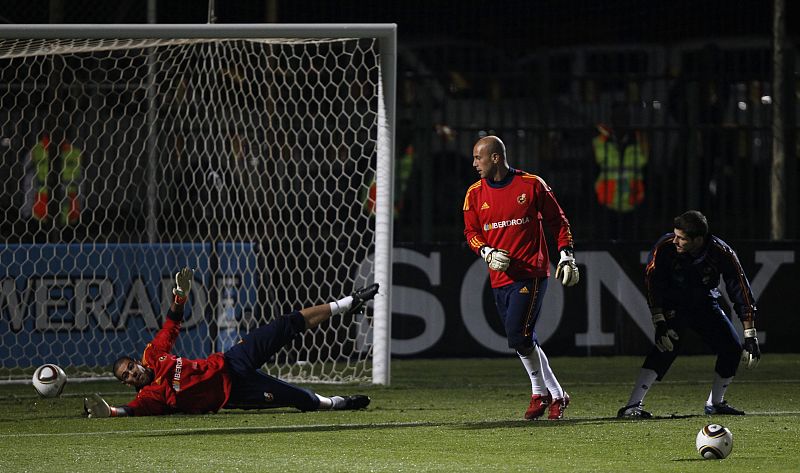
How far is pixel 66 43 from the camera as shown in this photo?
1095 centimetres

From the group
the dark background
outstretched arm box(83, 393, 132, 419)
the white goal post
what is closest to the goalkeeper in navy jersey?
outstretched arm box(83, 393, 132, 419)

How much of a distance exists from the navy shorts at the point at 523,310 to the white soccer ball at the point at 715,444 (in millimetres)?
1962

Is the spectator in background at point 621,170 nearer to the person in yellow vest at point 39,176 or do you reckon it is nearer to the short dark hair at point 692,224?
the person in yellow vest at point 39,176

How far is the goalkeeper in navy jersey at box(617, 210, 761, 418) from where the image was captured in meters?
8.23

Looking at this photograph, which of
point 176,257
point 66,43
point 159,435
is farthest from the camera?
point 176,257

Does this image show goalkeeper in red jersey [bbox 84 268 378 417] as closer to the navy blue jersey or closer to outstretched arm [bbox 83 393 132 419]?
outstretched arm [bbox 83 393 132 419]

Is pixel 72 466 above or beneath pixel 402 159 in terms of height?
beneath

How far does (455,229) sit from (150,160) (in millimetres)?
3677

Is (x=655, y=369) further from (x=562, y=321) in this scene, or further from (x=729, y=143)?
(x=729, y=143)

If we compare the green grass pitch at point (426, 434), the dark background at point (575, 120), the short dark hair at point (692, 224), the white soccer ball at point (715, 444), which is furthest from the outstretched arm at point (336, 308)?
the dark background at point (575, 120)

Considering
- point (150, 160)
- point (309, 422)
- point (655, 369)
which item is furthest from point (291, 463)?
point (150, 160)

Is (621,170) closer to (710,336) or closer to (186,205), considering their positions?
(186,205)

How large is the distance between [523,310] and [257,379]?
1.79m

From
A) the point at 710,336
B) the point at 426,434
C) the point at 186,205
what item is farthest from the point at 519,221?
the point at 186,205
